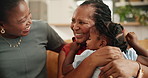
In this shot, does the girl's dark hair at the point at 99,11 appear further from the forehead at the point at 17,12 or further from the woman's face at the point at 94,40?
the forehead at the point at 17,12

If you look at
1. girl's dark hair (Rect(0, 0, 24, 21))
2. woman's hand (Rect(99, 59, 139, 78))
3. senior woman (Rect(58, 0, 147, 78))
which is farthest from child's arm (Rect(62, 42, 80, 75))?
girl's dark hair (Rect(0, 0, 24, 21))

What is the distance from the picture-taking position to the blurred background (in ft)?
11.7

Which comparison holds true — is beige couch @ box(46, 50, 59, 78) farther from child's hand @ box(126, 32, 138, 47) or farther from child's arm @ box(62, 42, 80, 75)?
child's hand @ box(126, 32, 138, 47)

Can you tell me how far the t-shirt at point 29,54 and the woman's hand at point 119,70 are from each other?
532 millimetres

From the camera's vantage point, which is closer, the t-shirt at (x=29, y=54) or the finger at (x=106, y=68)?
the finger at (x=106, y=68)

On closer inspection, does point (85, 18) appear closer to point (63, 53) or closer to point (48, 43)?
point (63, 53)

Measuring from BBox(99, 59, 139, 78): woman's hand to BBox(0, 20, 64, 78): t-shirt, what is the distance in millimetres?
532

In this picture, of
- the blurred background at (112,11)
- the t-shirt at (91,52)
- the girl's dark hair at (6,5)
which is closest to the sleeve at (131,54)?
the t-shirt at (91,52)

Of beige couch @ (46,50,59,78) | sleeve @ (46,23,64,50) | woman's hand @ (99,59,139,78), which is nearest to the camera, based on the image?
woman's hand @ (99,59,139,78)

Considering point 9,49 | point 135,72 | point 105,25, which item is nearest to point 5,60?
point 9,49

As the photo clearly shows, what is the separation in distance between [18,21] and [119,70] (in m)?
0.68

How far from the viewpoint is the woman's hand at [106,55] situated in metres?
0.99

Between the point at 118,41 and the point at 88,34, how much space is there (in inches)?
8.5

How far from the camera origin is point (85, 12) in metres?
1.19
